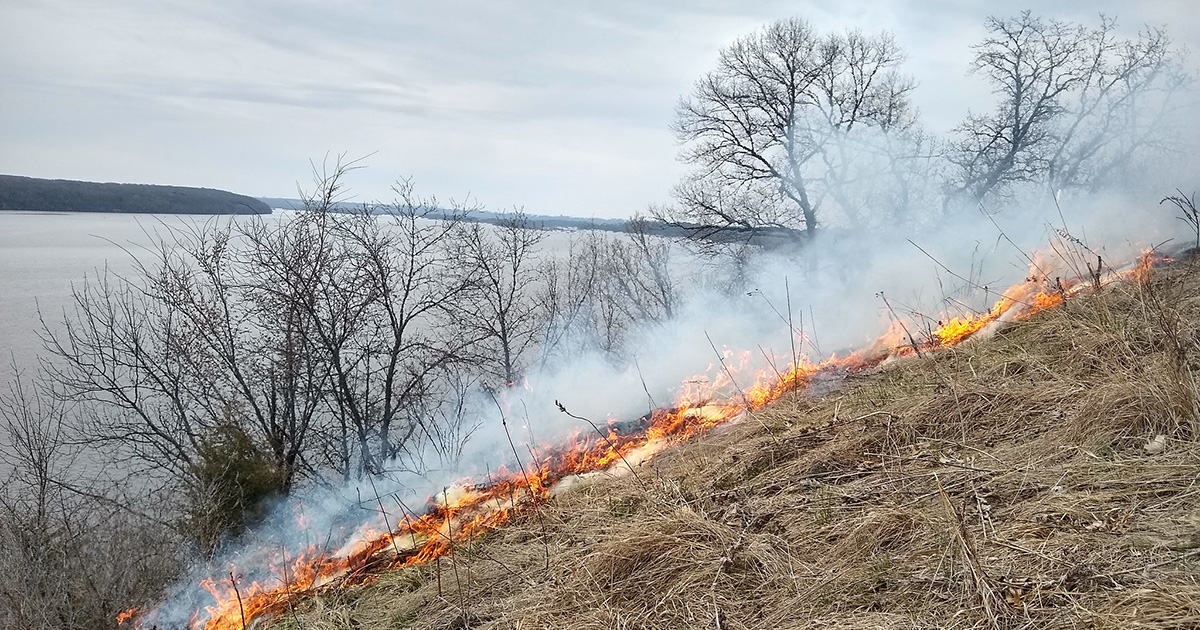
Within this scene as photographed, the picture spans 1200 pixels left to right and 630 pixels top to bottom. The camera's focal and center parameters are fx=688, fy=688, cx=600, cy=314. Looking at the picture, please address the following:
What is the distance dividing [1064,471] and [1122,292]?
345cm

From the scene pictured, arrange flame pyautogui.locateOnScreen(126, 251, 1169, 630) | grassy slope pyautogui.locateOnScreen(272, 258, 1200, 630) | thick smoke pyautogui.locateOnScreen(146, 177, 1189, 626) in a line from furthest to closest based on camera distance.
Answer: thick smoke pyautogui.locateOnScreen(146, 177, 1189, 626), flame pyautogui.locateOnScreen(126, 251, 1169, 630), grassy slope pyautogui.locateOnScreen(272, 258, 1200, 630)

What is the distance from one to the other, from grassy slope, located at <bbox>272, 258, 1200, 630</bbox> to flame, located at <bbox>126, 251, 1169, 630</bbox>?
1.73 ft

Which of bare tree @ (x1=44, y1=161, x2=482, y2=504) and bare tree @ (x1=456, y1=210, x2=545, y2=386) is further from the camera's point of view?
bare tree @ (x1=456, y1=210, x2=545, y2=386)

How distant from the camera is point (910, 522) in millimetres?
3041

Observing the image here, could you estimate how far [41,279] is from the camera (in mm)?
43062

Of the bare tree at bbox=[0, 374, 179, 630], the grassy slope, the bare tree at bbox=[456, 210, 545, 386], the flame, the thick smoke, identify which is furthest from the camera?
the bare tree at bbox=[456, 210, 545, 386]

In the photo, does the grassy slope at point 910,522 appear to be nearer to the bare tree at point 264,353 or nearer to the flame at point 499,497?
the flame at point 499,497

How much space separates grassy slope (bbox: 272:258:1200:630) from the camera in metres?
2.49

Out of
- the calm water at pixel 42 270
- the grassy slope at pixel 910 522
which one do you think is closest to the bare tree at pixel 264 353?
the calm water at pixel 42 270

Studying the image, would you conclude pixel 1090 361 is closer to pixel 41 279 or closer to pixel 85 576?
pixel 85 576

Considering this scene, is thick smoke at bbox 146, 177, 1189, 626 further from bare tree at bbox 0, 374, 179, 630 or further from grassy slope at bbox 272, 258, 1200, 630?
grassy slope at bbox 272, 258, 1200, 630

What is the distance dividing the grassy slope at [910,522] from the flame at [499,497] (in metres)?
0.53

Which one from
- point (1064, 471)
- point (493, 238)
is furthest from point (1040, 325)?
point (493, 238)

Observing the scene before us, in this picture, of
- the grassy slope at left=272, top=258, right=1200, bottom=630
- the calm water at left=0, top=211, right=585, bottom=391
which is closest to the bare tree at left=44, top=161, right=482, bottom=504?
the calm water at left=0, top=211, right=585, bottom=391
